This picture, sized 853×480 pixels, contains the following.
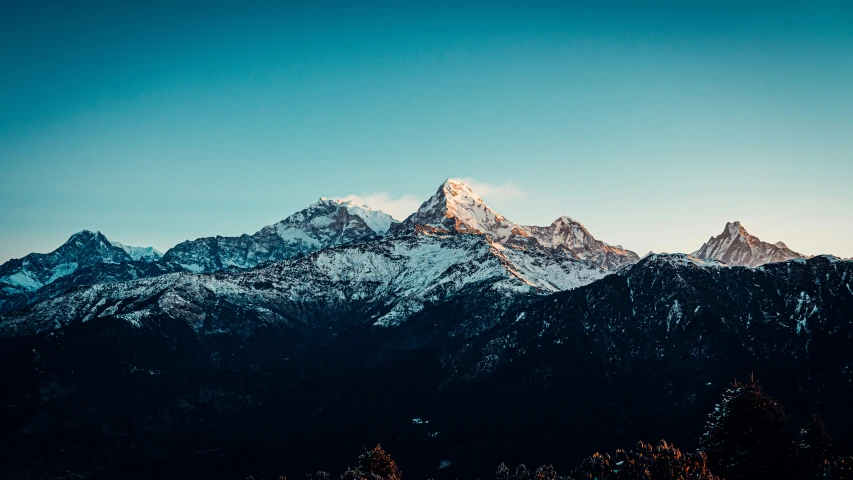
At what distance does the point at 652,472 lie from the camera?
12769cm

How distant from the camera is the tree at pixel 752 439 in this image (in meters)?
114

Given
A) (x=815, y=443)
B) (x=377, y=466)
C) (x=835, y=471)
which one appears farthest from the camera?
(x=377, y=466)

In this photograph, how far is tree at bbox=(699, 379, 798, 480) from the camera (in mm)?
113812

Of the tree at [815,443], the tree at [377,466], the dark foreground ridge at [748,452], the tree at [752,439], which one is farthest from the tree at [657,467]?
the tree at [377,466]

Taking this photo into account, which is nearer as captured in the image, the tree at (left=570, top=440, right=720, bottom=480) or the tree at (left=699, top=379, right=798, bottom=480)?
the tree at (left=699, top=379, right=798, bottom=480)

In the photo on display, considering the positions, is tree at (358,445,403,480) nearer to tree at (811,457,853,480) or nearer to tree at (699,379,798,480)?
tree at (699,379,798,480)

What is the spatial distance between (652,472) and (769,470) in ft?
73.7

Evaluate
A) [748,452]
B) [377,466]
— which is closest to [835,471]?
[748,452]

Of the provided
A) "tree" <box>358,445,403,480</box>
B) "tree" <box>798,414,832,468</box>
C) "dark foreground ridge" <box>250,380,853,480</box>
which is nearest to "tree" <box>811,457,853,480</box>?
"dark foreground ridge" <box>250,380,853,480</box>

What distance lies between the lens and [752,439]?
115 meters

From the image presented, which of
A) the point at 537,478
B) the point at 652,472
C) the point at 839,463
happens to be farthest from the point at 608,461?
the point at 839,463

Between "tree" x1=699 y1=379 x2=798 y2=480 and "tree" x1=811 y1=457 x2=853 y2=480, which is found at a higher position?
"tree" x1=699 y1=379 x2=798 y2=480

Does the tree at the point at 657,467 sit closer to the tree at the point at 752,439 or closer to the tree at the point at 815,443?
the tree at the point at 752,439

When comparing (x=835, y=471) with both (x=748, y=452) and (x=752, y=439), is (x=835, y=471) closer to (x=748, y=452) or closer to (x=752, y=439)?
(x=752, y=439)
